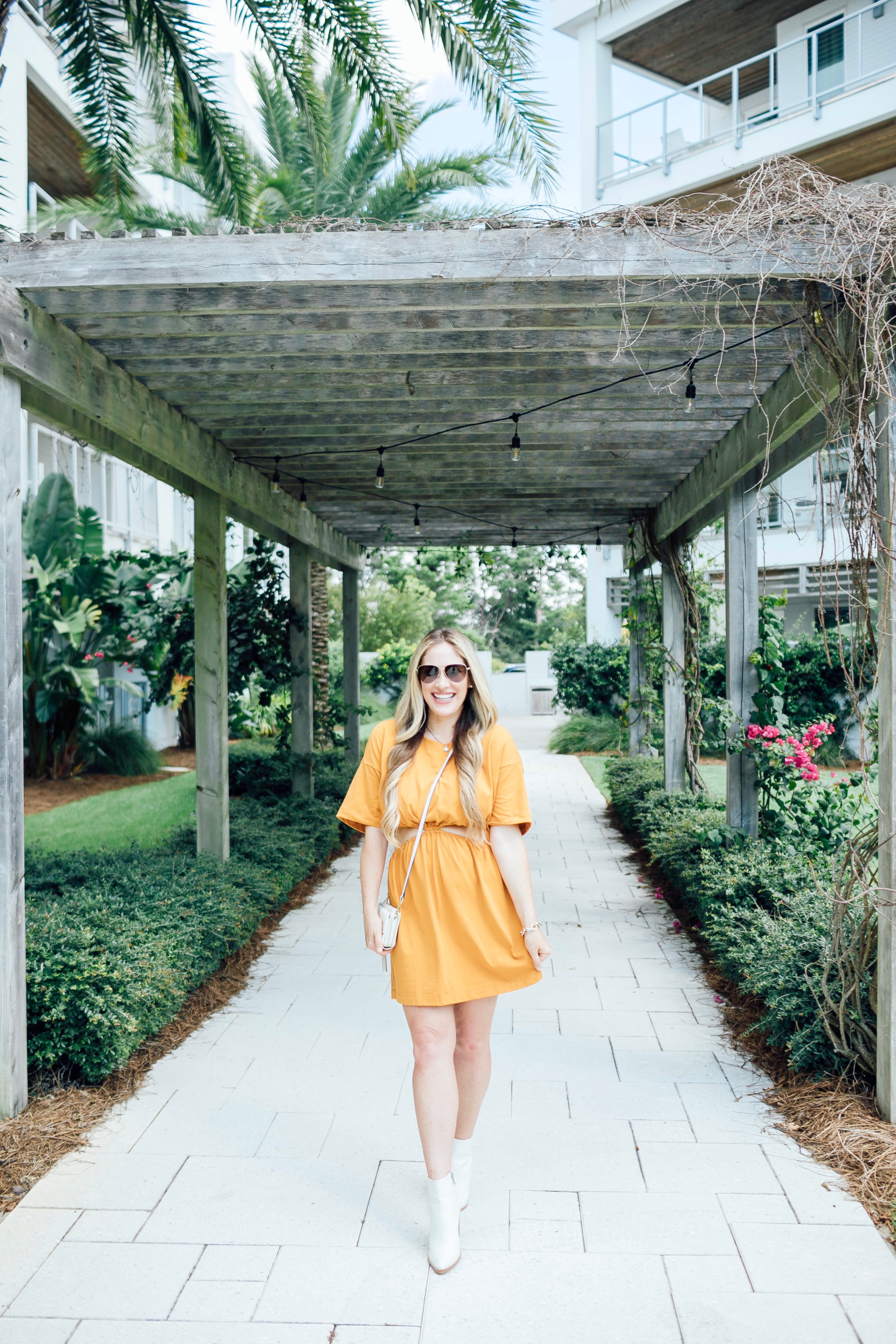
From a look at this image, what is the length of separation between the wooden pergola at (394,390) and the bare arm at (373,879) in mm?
1485

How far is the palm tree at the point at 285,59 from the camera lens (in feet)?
18.1

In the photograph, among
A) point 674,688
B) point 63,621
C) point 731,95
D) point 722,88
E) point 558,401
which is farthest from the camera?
point 722,88

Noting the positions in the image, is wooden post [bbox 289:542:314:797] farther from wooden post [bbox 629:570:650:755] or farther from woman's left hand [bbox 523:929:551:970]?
woman's left hand [bbox 523:929:551:970]

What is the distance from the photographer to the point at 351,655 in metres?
11.5

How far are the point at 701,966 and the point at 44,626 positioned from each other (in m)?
8.90

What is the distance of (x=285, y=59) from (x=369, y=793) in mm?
5202

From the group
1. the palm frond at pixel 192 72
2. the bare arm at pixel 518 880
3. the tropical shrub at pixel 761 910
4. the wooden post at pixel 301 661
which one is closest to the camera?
the bare arm at pixel 518 880

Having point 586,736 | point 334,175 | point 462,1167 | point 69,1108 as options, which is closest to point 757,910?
point 462,1167

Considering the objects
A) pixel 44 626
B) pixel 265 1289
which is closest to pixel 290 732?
pixel 44 626

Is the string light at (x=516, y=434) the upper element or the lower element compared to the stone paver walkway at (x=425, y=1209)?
upper

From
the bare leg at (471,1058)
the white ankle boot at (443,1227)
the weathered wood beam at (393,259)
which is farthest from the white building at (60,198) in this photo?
the white ankle boot at (443,1227)

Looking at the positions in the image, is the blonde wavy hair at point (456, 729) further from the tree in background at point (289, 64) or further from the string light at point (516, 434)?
the tree in background at point (289, 64)

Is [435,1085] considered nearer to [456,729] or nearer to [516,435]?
[456,729]

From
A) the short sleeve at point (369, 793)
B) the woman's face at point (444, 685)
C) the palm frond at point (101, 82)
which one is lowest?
the short sleeve at point (369, 793)
